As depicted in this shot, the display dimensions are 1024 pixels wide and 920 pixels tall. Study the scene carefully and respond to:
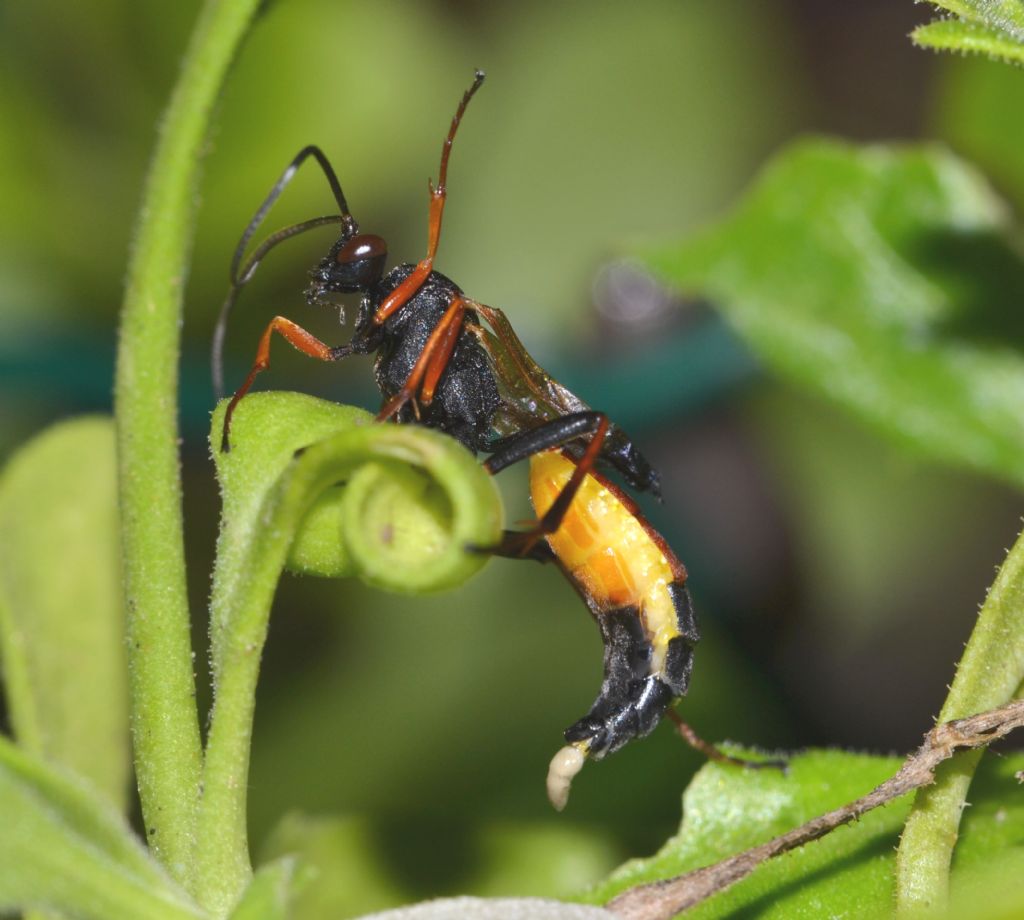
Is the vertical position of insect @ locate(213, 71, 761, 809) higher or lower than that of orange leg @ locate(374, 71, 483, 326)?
lower

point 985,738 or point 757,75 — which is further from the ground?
point 757,75

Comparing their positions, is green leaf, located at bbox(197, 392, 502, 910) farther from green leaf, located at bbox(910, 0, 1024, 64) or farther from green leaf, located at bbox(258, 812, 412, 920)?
green leaf, located at bbox(258, 812, 412, 920)

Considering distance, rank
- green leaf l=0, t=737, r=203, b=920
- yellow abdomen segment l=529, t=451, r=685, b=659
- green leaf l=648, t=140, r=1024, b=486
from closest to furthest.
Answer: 1. green leaf l=0, t=737, r=203, b=920
2. yellow abdomen segment l=529, t=451, r=685, b=659
3. green leaf l=648, t=140, r=1024, b=486

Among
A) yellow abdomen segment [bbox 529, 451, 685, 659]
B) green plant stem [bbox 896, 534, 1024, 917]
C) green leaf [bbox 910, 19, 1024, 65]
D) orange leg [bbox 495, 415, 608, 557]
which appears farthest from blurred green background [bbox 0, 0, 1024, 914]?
green leaf [bbox 910, 19, 1024, 65]

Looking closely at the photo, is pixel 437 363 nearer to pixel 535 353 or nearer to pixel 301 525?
pixel 301 525

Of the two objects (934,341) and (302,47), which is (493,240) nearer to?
(302,47)

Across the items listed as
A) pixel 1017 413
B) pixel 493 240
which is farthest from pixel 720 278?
pixel 493 240

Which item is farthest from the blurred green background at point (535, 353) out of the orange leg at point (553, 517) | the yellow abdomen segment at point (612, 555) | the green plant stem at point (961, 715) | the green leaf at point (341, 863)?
the green plant stem at point (961, 715)

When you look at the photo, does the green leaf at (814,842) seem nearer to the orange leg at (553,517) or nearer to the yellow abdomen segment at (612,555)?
the yellow abdomen segment at (612,555)
